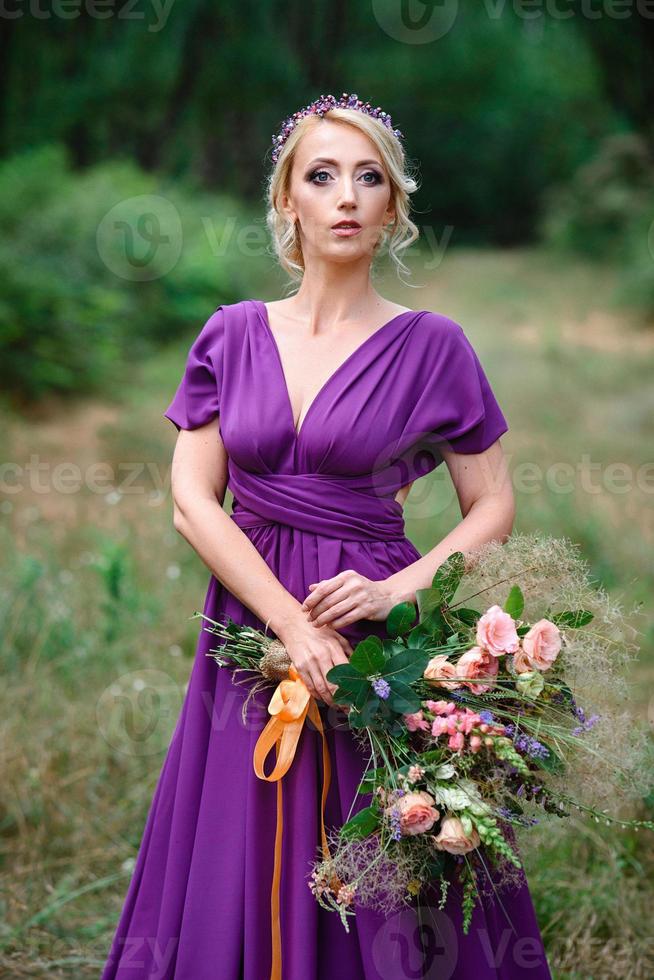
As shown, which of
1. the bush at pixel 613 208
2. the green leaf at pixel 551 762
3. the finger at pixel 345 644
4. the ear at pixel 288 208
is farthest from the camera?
the bush at pixel 613 208

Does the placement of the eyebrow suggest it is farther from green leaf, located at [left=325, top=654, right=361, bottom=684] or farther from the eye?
green leaf, located at [left=325, top=654, right=361, bottom=684]

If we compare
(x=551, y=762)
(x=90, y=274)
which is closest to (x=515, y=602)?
(x=551, y=762)

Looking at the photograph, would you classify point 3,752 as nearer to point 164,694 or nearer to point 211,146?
point 164,694

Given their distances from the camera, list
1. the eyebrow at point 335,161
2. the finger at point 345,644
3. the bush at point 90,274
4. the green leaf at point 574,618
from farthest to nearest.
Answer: the bush at point 90,274
the eyebrow at point 335,161
the finger at point 345,644
the green leaf at point 574,618

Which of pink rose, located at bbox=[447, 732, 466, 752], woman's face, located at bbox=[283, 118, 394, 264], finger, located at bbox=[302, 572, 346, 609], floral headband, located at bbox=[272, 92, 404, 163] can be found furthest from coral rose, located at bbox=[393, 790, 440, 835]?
floral headband, located at bbox=[272, 92, 404, 163]

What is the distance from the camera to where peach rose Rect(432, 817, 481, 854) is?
1.78 m

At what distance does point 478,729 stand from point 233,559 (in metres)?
0.60

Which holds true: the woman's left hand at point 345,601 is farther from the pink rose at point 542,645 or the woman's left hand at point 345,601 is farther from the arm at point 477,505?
the pink rose at point 542,645

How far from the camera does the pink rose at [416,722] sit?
1923mm

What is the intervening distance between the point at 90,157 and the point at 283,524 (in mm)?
11707


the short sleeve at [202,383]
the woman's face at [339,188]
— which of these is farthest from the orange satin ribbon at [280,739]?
the woman's face at [339,188]

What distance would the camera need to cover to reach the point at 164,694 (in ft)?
13.0

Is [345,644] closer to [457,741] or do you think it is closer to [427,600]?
[427,600]

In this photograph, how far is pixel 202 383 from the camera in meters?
2.29
